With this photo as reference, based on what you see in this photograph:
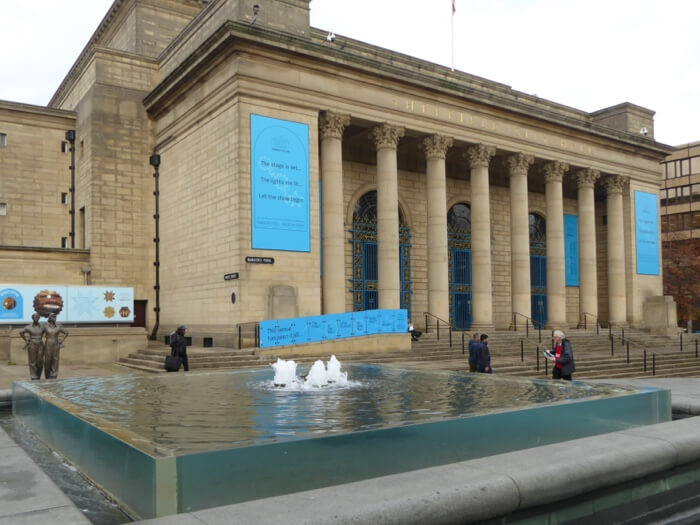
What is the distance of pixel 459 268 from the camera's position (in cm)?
3991

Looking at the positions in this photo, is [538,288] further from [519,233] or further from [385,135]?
[385,135]

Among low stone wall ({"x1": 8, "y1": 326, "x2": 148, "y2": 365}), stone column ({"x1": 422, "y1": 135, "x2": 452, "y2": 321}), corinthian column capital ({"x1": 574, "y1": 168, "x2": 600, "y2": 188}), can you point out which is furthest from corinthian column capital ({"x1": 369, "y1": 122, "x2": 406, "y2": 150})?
corinthian column capital ({"x1": 574, "y1": 168, "x2": 600, "y2": 188})

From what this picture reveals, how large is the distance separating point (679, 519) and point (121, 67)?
106ft

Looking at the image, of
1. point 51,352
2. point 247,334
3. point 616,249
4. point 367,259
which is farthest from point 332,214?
point 616,249

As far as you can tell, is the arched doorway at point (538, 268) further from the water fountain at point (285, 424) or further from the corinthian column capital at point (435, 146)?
the water fountain at point (285, 424)

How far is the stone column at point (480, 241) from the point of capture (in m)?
33.7

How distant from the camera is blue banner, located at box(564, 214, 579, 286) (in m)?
43.7

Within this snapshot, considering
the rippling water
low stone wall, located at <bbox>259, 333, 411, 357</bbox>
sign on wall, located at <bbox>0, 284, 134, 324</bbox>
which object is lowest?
low stone wall, located at <bbox>259, 333, 411, 357</bbox>

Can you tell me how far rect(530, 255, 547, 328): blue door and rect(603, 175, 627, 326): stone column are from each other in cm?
420

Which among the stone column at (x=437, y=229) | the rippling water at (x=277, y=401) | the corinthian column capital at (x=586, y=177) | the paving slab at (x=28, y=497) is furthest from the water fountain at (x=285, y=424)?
the corinthian column capital at (x=586, y=177)

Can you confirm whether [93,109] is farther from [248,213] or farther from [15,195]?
[248,213]

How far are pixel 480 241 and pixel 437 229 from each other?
2.99 metres

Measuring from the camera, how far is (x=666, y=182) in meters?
76.5

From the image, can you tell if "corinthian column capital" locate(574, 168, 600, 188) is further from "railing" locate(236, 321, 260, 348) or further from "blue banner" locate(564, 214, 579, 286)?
"railing" locate(236, 321, 260, 348)
